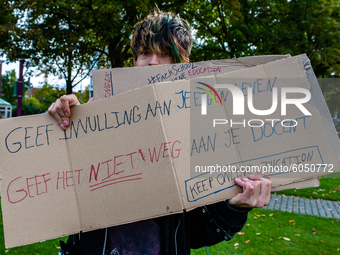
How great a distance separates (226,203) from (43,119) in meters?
1.05

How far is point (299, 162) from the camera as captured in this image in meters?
1.32

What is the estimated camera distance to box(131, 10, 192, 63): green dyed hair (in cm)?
158

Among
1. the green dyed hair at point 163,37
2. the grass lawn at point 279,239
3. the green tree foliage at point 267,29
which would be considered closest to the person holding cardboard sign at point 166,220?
the green dyed hair at point 163,37

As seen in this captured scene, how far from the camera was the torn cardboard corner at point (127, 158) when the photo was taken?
4.20 ft

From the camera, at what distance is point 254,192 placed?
1279 mm

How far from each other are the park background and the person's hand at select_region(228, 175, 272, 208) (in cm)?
282

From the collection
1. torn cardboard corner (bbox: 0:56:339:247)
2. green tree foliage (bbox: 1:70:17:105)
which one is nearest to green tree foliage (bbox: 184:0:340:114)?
torn cardboard corner (bbox: 0:56:339:247)

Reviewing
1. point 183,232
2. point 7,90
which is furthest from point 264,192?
point 7,90

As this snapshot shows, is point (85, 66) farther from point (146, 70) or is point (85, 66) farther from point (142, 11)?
point (146, 70)

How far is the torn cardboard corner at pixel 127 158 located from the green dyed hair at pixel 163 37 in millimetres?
348

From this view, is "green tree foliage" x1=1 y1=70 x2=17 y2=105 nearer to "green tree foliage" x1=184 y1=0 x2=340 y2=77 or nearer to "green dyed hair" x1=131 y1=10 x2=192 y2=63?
"green tree foliage" x1=184 y1=0 x2=340 y2=77

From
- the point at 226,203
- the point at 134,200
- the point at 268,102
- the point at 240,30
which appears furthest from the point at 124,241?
the point at 240,30

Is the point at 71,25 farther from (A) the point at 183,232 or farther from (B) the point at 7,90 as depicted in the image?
(B) the point at 7,90

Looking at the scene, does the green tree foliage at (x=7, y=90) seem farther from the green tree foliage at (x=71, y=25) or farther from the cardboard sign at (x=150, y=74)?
the cardboard sign at (x=150, y=74)
